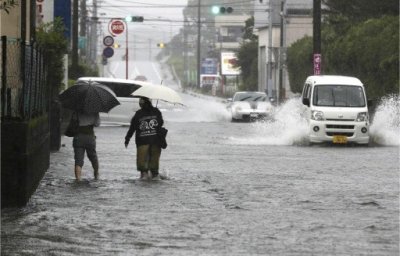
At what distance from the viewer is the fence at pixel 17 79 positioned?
15.7 m

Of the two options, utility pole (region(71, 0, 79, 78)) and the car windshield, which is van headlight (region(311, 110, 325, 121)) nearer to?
utility pole (region(71, 0, 79, 78))

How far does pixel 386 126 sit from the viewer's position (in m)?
34.8

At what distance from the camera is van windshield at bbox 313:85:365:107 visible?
32.8 meters

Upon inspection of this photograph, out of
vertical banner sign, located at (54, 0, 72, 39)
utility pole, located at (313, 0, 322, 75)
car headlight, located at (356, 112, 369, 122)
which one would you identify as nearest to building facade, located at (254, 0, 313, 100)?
utility pole, located at (313, 0, 322, 75)

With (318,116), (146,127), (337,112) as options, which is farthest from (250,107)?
(146,127)

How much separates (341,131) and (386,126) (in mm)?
3186

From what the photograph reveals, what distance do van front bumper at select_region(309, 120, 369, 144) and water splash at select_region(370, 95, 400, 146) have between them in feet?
6.05

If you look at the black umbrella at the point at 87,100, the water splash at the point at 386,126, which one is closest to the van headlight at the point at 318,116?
the water splash at the point at 386,126

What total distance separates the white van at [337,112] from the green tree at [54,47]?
24.1ft

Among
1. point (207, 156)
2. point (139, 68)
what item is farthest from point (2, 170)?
point (139, 68)

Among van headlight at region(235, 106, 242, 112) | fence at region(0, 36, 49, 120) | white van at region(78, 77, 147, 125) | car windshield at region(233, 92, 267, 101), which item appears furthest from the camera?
car windshield at region(233, 92, 267, 101)

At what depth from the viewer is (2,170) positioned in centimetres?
1545

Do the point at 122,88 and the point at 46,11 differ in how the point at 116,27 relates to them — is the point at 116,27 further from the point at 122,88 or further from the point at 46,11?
the point at 46,11

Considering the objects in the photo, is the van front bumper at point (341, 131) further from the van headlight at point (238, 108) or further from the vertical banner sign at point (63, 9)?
the van headlight at point (238, 108)
